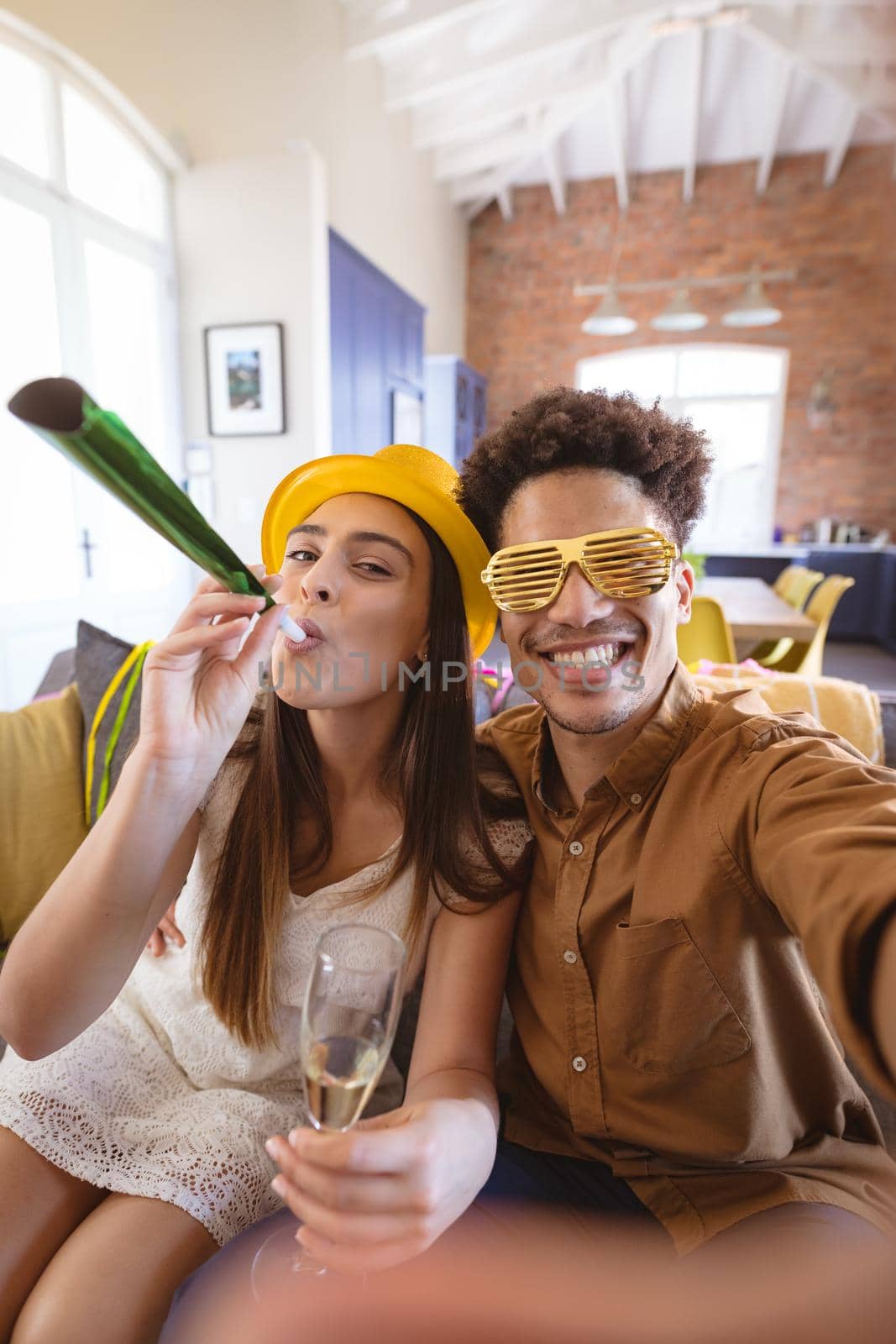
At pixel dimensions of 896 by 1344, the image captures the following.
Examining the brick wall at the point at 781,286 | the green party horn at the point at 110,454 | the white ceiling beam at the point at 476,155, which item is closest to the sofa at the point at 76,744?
the green party horn at the point at 110,454

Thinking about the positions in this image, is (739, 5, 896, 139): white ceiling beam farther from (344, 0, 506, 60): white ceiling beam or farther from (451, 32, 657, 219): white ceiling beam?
(344, 0, 506, 60): white ceiling beam

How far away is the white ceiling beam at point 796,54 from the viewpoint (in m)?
5.94

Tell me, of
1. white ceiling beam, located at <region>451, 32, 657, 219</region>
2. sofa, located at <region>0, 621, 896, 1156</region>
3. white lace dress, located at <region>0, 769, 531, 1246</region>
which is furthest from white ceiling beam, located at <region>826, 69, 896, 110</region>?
white lace dress, located at <region>0, 769, 531, 1246</region>

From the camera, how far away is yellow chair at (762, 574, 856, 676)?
3604 mm

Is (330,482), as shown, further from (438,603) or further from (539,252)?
(539,252)

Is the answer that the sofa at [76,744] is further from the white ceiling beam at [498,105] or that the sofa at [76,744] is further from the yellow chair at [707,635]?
the white ceiling beam at [498,105]

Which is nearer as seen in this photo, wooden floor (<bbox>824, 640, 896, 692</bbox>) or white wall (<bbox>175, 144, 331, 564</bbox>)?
white wall (<bbox>175, 144, 331, 564</bbox>)

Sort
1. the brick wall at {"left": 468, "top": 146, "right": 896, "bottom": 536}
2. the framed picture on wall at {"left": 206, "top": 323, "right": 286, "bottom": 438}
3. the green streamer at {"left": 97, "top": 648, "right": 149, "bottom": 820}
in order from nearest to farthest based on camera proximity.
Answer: the green streamer at {"left": 97, "top": 648, "right": 149, "bottom": 820}
the framed picture on wall at {"left": 206, "top": 323, "right": 286, "bottom": 438}
the brick wall at {"left": 468, "top": 146, "right": 896, "bottom": 536}

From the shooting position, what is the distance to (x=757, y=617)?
3.61m

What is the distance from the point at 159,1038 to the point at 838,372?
9.15 meters

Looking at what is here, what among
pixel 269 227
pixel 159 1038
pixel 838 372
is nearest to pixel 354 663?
pixel 159 1038

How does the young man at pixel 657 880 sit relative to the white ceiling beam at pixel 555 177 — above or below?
below

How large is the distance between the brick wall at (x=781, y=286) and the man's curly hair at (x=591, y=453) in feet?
24.0

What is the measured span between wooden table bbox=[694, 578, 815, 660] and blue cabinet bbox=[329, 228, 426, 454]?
2.53 meters
